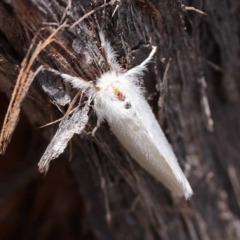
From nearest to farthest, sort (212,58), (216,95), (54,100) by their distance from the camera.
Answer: (54,100), (212,58), (216,95)

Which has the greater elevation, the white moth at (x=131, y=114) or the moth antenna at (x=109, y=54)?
the moth antenna at (x=109, y=54)

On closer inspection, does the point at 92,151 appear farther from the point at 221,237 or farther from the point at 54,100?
the point at 221,237

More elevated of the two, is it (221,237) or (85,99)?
(85,99)

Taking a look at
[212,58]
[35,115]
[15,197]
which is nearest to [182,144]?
[212,58]

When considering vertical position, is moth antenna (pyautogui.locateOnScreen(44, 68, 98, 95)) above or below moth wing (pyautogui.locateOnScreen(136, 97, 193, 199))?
above

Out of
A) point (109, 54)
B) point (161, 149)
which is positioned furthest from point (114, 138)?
point (109, 54)

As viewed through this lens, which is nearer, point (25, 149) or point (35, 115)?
point (35, 115)
